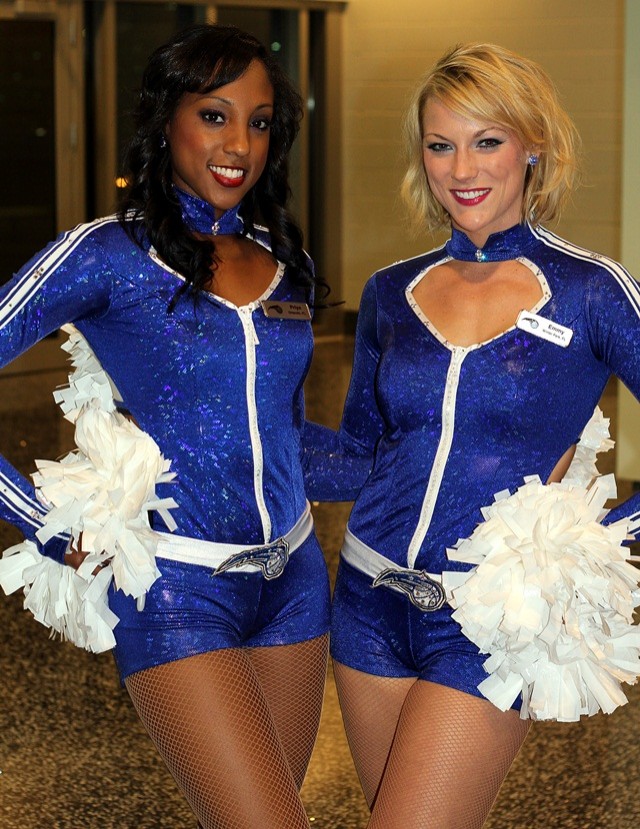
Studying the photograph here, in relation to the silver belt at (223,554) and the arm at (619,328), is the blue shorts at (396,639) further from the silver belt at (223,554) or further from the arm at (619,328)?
the arm at (619,328)

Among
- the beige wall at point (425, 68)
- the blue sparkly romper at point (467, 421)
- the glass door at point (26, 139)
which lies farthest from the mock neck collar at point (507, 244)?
the glass door at point (26, 139)

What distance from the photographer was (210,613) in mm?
2312

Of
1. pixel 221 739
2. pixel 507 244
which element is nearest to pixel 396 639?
pixel 221 739

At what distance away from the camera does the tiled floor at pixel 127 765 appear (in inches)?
138

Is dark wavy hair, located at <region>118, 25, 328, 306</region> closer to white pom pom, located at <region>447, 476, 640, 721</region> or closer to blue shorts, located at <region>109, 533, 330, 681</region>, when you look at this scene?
blue shorts, located at <region>109, 533, 330, 681</region>

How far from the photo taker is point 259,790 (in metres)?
2.18

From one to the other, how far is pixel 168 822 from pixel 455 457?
1.65 metres

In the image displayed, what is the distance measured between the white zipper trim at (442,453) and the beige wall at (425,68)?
5.68 metres

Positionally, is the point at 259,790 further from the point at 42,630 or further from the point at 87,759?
the point at 42,630

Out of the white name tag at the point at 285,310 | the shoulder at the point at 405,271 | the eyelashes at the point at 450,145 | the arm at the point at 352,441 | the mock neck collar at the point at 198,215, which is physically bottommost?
the arm at the point at 352,441

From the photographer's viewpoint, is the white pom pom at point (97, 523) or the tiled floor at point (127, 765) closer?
the white pom pom at point (97, 523)

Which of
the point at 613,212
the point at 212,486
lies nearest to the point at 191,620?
the point at 212,486

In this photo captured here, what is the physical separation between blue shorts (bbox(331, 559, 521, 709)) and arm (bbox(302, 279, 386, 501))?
22 cm

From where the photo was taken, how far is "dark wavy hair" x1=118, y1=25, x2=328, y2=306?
96.0 inches
